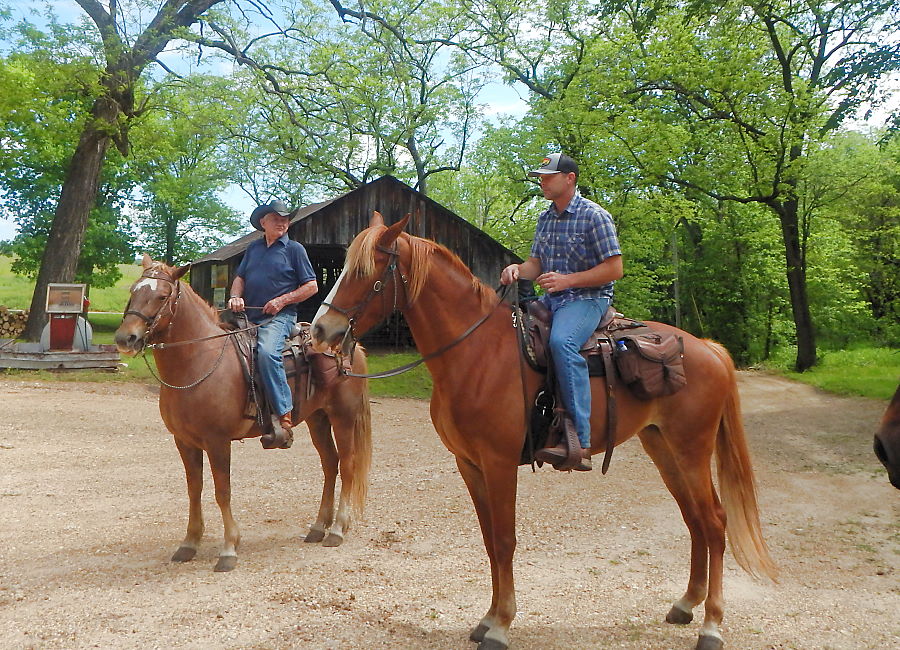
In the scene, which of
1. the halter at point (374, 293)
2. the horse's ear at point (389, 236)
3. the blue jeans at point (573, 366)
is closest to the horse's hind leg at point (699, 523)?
the blue jeans at point (573, 366)

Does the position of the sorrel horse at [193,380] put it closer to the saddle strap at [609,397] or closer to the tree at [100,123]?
the saddle strap at [609,397]

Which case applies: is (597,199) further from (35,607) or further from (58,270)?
(35,607)

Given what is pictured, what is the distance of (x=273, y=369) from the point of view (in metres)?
5.29

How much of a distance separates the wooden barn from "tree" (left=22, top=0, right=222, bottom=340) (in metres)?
4.24

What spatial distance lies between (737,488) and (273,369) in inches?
143

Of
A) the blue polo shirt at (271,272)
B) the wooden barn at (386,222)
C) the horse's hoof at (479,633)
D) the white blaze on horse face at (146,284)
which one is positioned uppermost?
the wooden barn at (386,222)

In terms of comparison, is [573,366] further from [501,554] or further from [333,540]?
[333,540]

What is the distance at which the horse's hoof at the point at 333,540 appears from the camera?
5.62m

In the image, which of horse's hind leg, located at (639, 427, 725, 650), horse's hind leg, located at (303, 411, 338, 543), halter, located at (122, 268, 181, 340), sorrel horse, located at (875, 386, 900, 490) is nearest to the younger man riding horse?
halter, located at (122, 268, 181, 340)

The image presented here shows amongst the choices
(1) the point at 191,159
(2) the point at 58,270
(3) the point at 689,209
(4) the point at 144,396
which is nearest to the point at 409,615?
(4) the point at 144,396

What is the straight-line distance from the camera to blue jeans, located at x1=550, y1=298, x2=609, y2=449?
3758 millimetres

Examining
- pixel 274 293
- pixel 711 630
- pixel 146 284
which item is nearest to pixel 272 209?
pixel 274 293

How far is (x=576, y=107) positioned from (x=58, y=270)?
1643 centimetres

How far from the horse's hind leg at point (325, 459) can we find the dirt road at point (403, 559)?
0.30 meters
